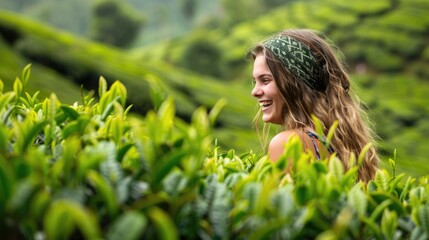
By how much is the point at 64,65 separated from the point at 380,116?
23.7 m

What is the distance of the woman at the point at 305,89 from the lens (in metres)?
2.96

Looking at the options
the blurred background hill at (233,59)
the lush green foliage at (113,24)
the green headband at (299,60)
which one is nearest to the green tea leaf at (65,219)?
the blurred background hill at (233,59)

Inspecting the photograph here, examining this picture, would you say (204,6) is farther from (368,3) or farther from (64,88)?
(64,88)

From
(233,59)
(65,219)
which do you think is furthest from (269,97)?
(233,59)

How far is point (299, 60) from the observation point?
121 inches

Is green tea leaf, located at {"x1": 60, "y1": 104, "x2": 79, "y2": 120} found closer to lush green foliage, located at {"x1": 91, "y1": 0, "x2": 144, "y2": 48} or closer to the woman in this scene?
the woman

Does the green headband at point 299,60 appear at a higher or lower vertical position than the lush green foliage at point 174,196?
lower

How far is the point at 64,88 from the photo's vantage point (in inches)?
681

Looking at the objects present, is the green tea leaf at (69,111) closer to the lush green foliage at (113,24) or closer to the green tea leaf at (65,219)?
the green tea leaf at (65,219)

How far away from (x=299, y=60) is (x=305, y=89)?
0.18 metres

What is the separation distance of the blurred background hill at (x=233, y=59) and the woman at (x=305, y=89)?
136 centimetres

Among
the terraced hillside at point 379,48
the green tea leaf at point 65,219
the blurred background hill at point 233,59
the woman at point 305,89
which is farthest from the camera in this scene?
the terraced hillside at point 379,48

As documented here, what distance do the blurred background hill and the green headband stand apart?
1.36 meters

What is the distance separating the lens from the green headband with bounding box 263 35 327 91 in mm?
3041
